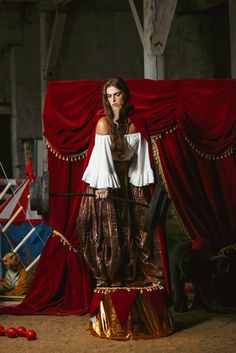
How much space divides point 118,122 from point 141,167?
1.15 feet

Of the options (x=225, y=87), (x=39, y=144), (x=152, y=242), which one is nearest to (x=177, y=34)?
(x=39, y=144)

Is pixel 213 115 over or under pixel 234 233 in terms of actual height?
over

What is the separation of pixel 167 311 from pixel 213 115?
1.63 m

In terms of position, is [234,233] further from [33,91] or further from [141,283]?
[33,91]

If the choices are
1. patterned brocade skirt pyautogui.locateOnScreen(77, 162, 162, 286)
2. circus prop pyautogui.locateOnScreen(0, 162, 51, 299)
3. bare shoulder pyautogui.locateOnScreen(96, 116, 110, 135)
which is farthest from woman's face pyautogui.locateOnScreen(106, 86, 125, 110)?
circus prop pyautogui.locateOnScreen(0, 162, 51, 299)

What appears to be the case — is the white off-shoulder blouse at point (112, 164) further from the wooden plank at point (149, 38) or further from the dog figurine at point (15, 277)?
the dog figurine at point (15, 277)

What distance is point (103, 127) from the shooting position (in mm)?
5090

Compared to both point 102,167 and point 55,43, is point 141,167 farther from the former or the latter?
point 55,43

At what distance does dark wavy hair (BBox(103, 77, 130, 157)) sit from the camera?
5074 mm

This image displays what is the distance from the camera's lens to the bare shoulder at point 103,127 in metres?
5.08

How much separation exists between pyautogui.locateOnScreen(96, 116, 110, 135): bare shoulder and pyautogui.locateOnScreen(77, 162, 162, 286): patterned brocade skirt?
254 mm

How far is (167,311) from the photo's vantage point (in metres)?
5.20

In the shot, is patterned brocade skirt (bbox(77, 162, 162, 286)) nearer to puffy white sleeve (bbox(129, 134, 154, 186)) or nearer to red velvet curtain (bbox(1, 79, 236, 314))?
puffy white sleeve (bbox(129, 134, 154, 186))

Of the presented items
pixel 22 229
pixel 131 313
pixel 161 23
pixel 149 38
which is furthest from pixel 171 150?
pixel 22 229
